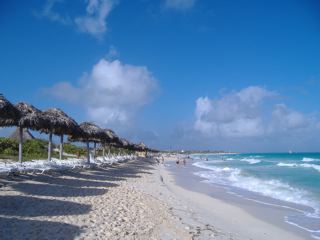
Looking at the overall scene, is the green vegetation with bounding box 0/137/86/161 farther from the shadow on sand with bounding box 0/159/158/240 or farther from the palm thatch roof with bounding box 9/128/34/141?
the shadow on sand with bounding box 0/159/158/240

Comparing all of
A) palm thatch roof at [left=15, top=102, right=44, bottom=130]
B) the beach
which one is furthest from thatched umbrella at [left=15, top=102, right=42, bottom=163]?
the beach

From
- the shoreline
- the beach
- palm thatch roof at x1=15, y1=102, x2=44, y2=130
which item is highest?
palm thatch roof at x1=15, y1=102, x2=44, y2=130

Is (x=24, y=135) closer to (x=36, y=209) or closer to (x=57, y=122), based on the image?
(x=57, y=122)

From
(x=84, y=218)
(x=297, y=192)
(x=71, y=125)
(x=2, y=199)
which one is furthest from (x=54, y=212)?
(x=297, y=192)

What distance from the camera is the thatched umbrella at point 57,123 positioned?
1671cm

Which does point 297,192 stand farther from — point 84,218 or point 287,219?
point 84,218

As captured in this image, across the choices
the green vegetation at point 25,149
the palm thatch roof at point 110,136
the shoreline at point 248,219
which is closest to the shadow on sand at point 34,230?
the shoreline at point 248,219

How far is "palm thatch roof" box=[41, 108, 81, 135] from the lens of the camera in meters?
16.6

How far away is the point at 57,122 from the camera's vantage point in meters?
17.2

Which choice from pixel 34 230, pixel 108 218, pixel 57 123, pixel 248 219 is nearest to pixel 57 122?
pixel 57 123

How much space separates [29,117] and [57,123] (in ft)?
8.37

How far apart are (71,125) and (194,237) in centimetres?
1274

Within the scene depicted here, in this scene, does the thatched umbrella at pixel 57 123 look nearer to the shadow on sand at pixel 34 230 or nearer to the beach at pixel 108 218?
the beach at pixel 108 218

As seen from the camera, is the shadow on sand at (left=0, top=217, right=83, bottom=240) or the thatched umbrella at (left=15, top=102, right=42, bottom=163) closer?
the shadow on sand at (left=0, top=217, right=83, bottom=240)
